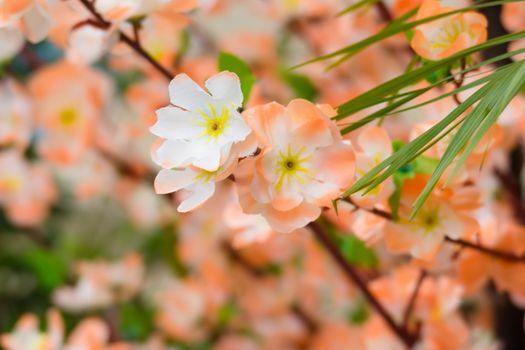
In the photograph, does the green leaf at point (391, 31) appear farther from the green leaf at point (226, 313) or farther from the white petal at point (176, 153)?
the green leaf at point (226, 313)

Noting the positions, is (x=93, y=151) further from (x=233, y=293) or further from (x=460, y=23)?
(x=460, y=23)

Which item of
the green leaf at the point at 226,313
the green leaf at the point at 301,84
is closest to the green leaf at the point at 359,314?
the green leaf at the point at 226,313

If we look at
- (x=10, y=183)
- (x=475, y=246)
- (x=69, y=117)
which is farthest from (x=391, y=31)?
(x=10, y=183)

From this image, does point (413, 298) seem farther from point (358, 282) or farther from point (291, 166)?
point (291, 166)

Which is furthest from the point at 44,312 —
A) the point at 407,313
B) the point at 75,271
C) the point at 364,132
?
the point at 364,132

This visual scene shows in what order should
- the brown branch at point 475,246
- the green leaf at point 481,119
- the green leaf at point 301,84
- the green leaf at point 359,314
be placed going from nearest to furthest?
the green leaf at point 481,119 → the brown branch at point 475,246 → the green leaf at point 301,84 → the green leaf at point 359,314

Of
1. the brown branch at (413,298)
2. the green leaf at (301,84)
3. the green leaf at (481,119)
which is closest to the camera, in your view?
the green leaf at (481,119)
